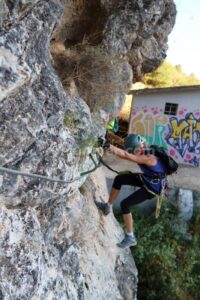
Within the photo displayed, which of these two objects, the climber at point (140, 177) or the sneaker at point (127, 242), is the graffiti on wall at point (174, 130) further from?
the climber at point (140, 177)

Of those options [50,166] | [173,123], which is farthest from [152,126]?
[50,166]

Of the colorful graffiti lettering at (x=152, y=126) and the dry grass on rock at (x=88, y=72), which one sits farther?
the colorful graffiti lettering at (x=152, y=126)

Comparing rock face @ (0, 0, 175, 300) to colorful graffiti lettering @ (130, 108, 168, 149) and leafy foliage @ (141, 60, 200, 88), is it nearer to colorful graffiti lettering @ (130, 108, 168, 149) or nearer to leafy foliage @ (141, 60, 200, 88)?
colorful graffiti lettering @ (130, 108, 168, 149)

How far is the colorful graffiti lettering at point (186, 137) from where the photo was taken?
57.7 ft

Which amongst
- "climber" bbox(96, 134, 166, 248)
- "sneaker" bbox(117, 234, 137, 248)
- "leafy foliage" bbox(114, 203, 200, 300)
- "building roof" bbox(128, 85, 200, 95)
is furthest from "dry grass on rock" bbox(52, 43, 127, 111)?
"building roof" bbox(128, 85, 200, 95)

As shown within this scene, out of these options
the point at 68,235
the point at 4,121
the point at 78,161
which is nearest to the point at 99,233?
the point at 68,235

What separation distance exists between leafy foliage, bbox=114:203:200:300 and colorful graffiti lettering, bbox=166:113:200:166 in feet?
14.5

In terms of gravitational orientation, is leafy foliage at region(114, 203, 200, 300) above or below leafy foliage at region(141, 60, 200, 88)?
below

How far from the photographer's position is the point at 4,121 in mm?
4055

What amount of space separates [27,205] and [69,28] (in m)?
6.04

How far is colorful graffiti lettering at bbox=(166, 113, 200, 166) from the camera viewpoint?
57.7 ft

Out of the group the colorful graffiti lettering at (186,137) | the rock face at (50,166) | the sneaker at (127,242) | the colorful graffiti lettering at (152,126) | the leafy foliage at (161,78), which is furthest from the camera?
the leafy foliage at (161,78)

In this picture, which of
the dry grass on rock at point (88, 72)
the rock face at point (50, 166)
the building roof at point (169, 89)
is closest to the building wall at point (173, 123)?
the building roof at point (169, 89)

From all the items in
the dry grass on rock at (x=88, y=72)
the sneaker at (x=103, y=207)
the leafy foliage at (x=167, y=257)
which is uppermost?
the dry grass on rock at (x=88, y=72)
